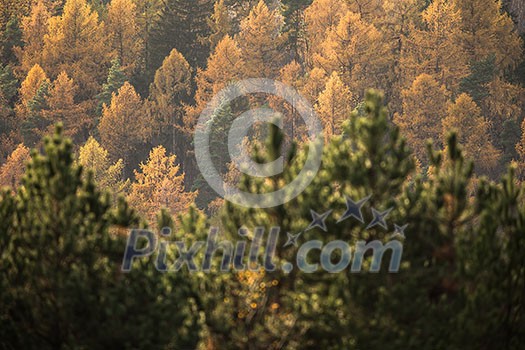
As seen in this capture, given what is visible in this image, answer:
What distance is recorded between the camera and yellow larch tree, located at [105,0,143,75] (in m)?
83.2

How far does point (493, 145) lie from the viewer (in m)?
70.0

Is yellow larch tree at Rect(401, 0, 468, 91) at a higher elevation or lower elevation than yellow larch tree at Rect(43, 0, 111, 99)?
higher

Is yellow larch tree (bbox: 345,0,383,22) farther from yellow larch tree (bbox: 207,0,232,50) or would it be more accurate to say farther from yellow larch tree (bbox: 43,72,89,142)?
yellow larch tree (bbox: 43,72,89,142)

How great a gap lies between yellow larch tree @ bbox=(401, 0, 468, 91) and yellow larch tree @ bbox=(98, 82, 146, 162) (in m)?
21.7

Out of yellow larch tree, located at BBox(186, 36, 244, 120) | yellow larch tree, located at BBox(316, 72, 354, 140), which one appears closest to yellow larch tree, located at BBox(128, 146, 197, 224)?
yellow larch tree, located at BBox(316, 72, 354, 140)

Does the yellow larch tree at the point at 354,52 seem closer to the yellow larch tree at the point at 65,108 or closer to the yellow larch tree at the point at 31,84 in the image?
the yellow larch tree at the point at 65,108

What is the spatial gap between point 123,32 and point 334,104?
27.8m

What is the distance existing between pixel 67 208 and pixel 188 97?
66.9 meters

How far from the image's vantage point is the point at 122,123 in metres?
70.8

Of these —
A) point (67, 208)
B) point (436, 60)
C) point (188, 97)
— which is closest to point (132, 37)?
point (188, 97)

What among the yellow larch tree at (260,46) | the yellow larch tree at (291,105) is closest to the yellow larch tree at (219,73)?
the yellow larch tree at (260,46)

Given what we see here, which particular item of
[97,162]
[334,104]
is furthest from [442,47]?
[97,162]

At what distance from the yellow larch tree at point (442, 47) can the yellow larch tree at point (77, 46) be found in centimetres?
2660

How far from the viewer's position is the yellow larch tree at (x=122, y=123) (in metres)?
69.7
